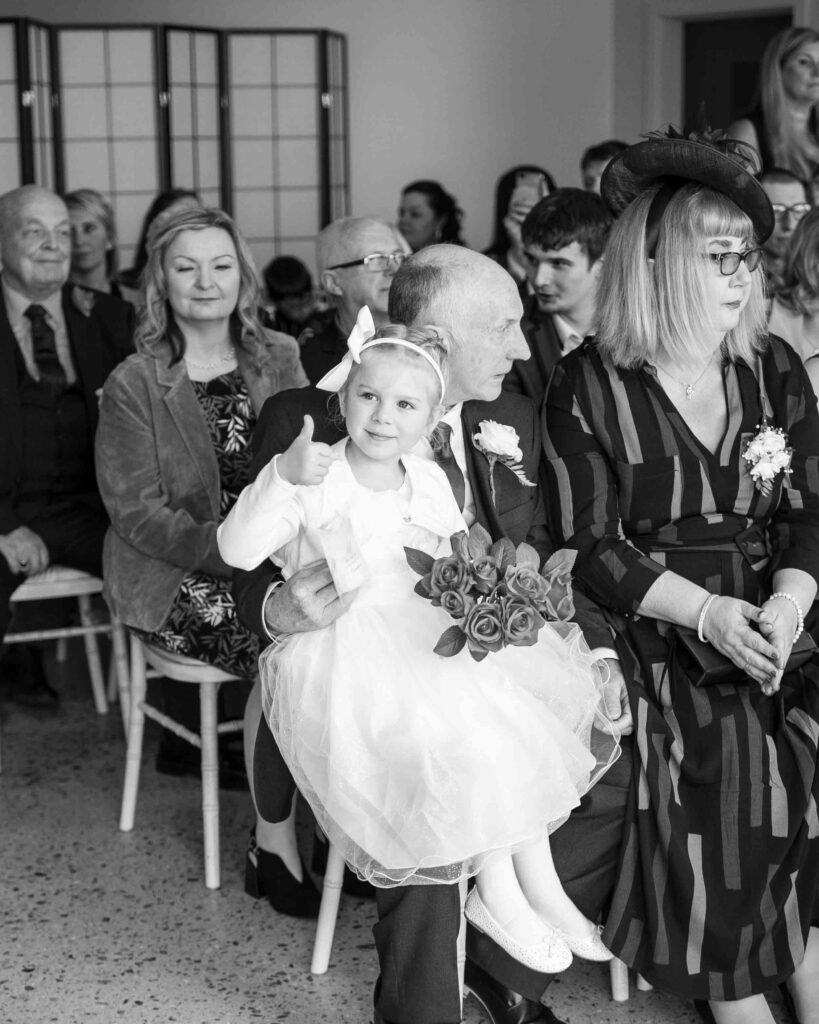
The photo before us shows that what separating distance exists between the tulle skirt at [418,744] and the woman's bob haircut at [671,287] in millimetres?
699

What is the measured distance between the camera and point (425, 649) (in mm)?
2252

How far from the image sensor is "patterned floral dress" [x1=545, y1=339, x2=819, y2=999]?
2.34 m

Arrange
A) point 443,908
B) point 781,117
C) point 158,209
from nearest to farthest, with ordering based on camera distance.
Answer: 1. point 443,908
2. point 781,117
3. point 158,209

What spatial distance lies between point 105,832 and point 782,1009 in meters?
1.61

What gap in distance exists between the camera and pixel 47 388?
375 cm

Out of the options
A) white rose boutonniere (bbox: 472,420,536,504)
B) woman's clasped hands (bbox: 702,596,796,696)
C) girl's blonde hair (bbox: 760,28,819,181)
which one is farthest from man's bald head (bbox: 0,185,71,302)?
girl's blonde hair (bbox: 760,28,819,181)

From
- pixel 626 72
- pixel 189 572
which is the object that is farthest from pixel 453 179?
pixel 189 572

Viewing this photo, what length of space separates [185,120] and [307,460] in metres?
5.41

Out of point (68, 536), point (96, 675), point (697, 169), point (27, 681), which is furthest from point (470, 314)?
point (27, 681)

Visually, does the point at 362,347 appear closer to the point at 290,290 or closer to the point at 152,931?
the point at 152,931

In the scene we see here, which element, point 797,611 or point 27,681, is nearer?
point 797,611

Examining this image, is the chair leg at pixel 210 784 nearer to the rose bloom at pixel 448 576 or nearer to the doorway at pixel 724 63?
the rose bloom at pixel 448 576

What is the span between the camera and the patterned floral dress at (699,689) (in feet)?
7.66

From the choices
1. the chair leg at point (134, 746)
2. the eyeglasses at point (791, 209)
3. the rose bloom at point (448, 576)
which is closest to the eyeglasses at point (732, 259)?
the rose bloom at point (448, 576)
